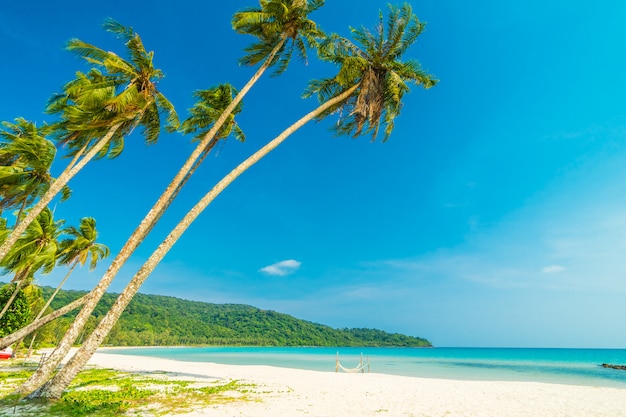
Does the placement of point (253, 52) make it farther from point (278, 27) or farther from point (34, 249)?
point (34, 249)

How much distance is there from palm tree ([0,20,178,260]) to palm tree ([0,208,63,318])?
7.29 meters

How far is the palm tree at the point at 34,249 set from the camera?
15977mm

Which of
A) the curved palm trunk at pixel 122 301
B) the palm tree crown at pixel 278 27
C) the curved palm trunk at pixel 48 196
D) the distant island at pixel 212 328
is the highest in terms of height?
the distant island at pixel 212 328

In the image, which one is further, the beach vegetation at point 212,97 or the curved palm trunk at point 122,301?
the beach vegetation at point 212,97

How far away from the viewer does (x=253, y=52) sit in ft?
37.2

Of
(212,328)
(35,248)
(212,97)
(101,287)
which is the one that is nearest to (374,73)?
(212,97)

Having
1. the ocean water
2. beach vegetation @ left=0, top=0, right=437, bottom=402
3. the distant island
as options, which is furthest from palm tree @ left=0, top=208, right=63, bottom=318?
the distant island

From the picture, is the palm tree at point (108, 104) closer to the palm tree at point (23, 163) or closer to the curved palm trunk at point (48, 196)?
the curved palm trunk at point (48, 196)

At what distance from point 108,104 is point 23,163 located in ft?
21.5

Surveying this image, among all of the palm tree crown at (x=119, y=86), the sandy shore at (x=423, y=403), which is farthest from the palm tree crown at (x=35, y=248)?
the sandy shore at (x=423, y=403)

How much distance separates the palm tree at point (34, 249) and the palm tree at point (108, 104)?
287 inches

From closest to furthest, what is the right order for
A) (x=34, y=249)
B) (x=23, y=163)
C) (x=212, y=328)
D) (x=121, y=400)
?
(x=121, y=400) → (x=23, y=163) → (x=34, y=249) → (x=212, y=328)

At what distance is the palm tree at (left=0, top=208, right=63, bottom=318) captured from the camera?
629 inches

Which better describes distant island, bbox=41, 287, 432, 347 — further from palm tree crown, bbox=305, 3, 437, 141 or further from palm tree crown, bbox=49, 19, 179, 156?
palm tree crown, bbox=305, 3, 437, 141
